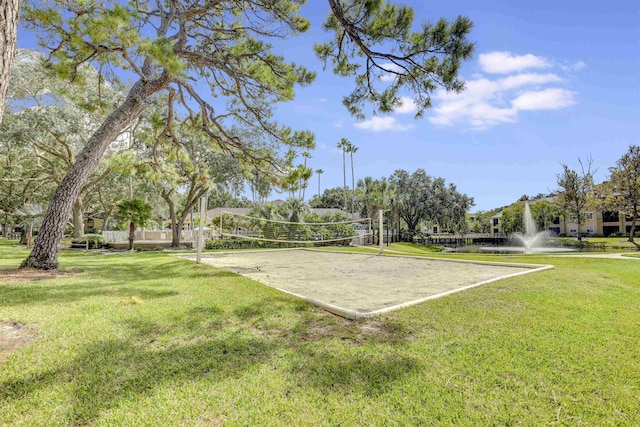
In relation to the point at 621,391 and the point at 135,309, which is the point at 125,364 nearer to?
the point at 135,309

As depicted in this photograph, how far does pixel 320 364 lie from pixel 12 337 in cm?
282

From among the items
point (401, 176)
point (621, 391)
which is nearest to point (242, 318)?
point (621, 391)

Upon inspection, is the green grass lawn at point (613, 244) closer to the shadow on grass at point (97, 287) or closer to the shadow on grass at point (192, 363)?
the shadow on grass at point (192, 363)

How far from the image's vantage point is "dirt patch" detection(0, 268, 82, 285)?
5622 mm

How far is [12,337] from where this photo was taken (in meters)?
2.82

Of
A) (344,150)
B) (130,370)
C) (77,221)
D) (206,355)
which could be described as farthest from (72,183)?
(344,150)

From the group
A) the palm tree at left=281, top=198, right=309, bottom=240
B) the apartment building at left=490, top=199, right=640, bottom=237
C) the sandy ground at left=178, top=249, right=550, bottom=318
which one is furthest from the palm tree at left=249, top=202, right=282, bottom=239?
the apartment building at left=490, top=199, right=640, bottom=237

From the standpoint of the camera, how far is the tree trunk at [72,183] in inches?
267

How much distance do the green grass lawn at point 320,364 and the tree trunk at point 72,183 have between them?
3462 millimetres

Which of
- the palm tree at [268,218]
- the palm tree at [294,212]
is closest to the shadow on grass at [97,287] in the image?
the palm tree at [268,218]

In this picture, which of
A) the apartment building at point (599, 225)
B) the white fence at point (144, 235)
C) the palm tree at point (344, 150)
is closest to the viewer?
the white fence at point (144, 235)

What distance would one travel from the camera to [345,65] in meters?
6.20

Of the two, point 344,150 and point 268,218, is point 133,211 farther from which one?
point 344,150

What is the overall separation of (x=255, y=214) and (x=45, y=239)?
16.3m
